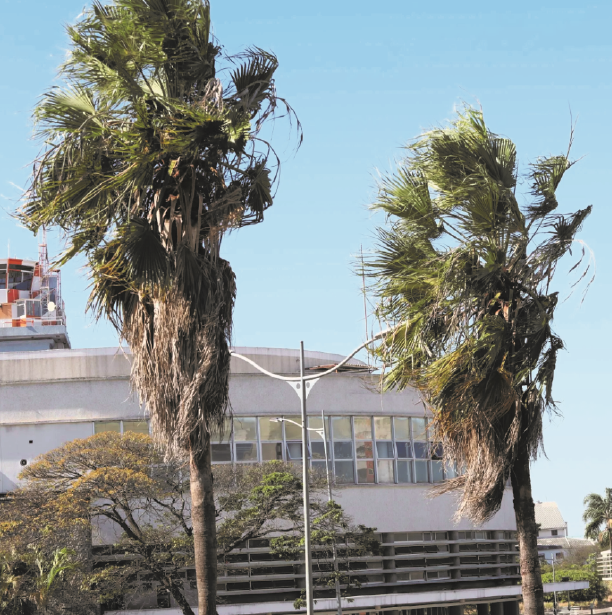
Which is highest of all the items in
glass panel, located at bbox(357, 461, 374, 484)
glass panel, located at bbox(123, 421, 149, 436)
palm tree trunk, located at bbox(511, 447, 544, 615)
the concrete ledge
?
glass panel, located at bbox(123, 421, 149, 436)

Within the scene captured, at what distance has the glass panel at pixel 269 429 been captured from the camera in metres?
39.4

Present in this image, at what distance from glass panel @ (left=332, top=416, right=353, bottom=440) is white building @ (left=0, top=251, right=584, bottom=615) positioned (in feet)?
0.13

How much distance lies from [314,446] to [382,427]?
127 inches

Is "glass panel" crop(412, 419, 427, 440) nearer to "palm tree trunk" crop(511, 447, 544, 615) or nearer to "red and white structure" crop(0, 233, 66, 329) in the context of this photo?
"palm tree trunk" crop(511, 447, 544, 615)

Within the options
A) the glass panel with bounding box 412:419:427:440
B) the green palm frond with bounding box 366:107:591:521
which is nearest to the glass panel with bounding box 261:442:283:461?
the glass panel with bounding box 412:419:427:440

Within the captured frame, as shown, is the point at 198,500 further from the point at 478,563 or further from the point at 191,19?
the point at 478,563

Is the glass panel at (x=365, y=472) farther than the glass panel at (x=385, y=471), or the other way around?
the glass panel at (x=385, y=471)

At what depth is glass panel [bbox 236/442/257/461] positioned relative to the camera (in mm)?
38969

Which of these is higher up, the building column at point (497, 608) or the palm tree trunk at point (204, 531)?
the palm tree trunk at point (204, 531)

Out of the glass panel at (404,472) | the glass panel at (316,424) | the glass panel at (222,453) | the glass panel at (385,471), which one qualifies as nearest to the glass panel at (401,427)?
the glass panel at (404,472)

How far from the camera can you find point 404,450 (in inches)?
1649

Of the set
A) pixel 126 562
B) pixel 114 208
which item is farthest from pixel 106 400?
pixel 114 208

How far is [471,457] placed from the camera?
13914 mm

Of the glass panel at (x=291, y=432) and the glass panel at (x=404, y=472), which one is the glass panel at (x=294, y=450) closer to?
the glass panel at (x=291, y=432)
